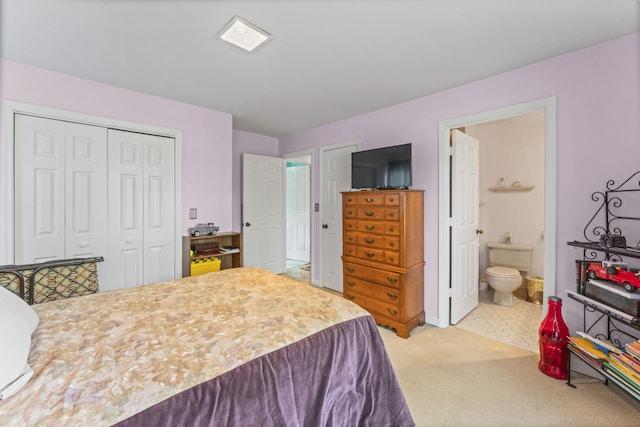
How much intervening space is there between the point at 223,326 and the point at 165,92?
2.74 metres

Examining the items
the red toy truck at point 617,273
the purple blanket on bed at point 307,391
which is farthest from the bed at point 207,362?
the red toy truck at point 617,273

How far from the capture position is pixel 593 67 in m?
2.01

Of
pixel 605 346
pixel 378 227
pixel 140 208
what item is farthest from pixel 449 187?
pixel 140 208

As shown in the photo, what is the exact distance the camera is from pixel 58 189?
248cm

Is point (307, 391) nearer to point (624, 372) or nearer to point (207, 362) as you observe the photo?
point (207, 362)

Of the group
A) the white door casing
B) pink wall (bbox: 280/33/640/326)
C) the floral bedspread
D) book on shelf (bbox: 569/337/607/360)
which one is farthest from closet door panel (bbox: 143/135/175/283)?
book on shelf (bbox: 569/337/607/360)

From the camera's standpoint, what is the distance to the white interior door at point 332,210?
387 centimetres

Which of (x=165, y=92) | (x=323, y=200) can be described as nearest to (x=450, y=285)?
(x=323, y=200)

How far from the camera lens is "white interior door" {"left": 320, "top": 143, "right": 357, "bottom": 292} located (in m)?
3.87

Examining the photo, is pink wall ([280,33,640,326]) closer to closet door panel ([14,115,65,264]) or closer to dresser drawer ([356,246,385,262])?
dresser drawer ([356,246,385,262])

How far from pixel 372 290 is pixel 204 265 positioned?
197cm

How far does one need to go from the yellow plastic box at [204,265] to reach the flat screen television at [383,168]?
194 centimetres

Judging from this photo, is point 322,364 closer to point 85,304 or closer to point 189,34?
point 85,304

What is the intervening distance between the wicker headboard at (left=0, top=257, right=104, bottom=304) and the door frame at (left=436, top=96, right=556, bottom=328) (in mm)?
3157
